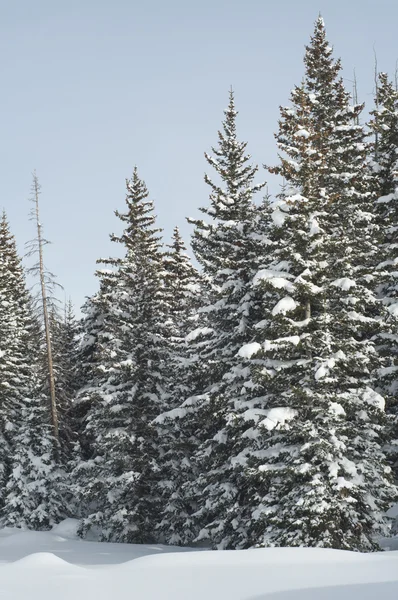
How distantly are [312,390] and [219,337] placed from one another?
6.33 meters

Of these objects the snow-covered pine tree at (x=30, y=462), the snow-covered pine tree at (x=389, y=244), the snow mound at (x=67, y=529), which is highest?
the snow-covered pine tree at (x=389, y=244)

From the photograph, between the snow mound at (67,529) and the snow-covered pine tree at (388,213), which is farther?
the snow mound at (67,529)

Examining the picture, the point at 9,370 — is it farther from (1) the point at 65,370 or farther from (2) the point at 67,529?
(2) the point at 67,529

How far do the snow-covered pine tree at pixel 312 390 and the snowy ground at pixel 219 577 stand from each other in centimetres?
556

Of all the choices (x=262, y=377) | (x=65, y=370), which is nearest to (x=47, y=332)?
(x=65, y=370)

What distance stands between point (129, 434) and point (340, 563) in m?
17.1

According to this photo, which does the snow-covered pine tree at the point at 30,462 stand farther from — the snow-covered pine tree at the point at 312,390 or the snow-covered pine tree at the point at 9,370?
the snow-covered pine tree at the point at 312,390

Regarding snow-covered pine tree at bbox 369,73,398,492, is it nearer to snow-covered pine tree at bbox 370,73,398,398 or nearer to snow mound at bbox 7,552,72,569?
snow-covered pine tree at bbox 370,73,398,398

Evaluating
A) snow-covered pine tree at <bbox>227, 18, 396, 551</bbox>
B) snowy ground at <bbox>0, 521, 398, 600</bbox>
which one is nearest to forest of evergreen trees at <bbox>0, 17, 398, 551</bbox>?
snow-covered pine tree at <bbox>227, 18, 396, 551</bbox>

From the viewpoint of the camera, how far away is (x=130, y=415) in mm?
25078

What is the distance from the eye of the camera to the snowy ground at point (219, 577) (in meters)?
7.05

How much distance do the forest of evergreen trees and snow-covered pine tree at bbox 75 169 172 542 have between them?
95 millimetres

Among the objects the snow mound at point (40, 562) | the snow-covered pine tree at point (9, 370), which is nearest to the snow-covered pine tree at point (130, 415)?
the snow-covered pine tree at point (9, 370)

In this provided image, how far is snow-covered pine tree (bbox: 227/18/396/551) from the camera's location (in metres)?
14.5
